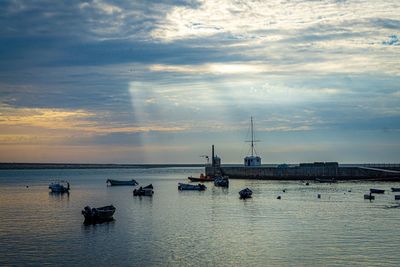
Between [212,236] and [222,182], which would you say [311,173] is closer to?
[222,182]

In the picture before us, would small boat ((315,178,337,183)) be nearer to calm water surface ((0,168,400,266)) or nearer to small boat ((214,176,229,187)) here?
small boat ((214,176,229,187))

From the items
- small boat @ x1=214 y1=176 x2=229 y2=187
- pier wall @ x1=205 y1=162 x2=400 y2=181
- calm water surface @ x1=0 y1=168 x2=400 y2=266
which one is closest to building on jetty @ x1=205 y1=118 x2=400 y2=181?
pier wall @ x1=205 y1=162 x2=400 y2=181

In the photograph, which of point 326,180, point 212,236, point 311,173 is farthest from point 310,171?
point 212,236

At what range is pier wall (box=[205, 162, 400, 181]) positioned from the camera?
131762 millimetres

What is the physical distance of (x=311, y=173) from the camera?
5581 inches

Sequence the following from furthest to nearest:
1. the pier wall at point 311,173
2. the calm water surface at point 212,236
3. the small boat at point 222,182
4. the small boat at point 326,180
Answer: the pier wall at point 311,173 → the small boat at point 326,180 → the small boat at point 222,182 → the calm water surface at point 212,236

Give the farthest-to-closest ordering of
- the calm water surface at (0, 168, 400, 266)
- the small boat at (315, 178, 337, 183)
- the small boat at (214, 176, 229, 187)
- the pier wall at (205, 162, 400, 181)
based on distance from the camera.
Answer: the pier wall at (205, 162, 400, 181), the small boat at (315, 178, 337, 183), the small boat at (214, 176, 229, 187), the calm water surface at (0, 168, 400, 266)

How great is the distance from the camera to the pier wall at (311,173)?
5188 inches

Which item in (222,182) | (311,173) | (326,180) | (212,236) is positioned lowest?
(212,236)

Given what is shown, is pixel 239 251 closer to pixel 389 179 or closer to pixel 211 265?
pixel 211 265

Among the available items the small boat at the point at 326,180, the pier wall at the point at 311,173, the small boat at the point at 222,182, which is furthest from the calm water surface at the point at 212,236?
the pier wall at the point at 311,173

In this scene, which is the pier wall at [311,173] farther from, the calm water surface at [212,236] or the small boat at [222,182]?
the calm water surface at [212,236]

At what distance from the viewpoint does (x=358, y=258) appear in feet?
116

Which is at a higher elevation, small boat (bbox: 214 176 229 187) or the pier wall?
the pier wall
